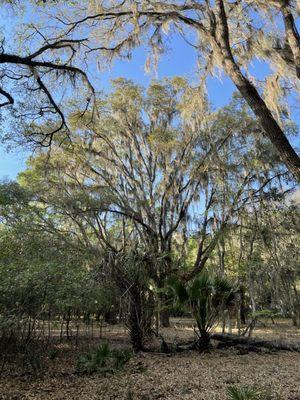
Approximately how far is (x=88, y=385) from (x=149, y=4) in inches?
254

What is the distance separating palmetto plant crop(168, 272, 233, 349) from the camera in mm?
7398

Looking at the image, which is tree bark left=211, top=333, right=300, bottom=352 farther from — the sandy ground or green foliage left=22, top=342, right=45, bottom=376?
green foliage left=22, top=342, right=45, bottom=376

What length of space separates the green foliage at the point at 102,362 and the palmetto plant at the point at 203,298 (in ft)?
6.09

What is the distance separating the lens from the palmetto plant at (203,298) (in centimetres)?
740

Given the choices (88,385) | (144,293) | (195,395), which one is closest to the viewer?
(195,395)

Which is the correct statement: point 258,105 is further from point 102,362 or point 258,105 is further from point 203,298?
point 102,362

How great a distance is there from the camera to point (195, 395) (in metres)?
4.23

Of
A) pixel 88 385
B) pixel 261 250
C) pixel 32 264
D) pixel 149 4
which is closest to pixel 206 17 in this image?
pixel 149 4

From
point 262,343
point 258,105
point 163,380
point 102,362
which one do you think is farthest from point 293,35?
point 262,343

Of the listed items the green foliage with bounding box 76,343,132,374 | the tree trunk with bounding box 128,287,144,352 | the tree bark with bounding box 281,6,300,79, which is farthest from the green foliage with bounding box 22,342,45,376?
the tree bark with bounding box 281,6,300,79

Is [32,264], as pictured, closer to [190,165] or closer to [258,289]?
[190,165]

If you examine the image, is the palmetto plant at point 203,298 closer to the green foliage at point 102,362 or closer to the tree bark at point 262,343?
the tree bark at point 262,343

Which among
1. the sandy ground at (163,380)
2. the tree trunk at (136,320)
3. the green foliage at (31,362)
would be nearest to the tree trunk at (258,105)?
the sandy ground at (163,380)

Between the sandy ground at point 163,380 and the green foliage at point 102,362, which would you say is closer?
the sandy ground at point 163,380
